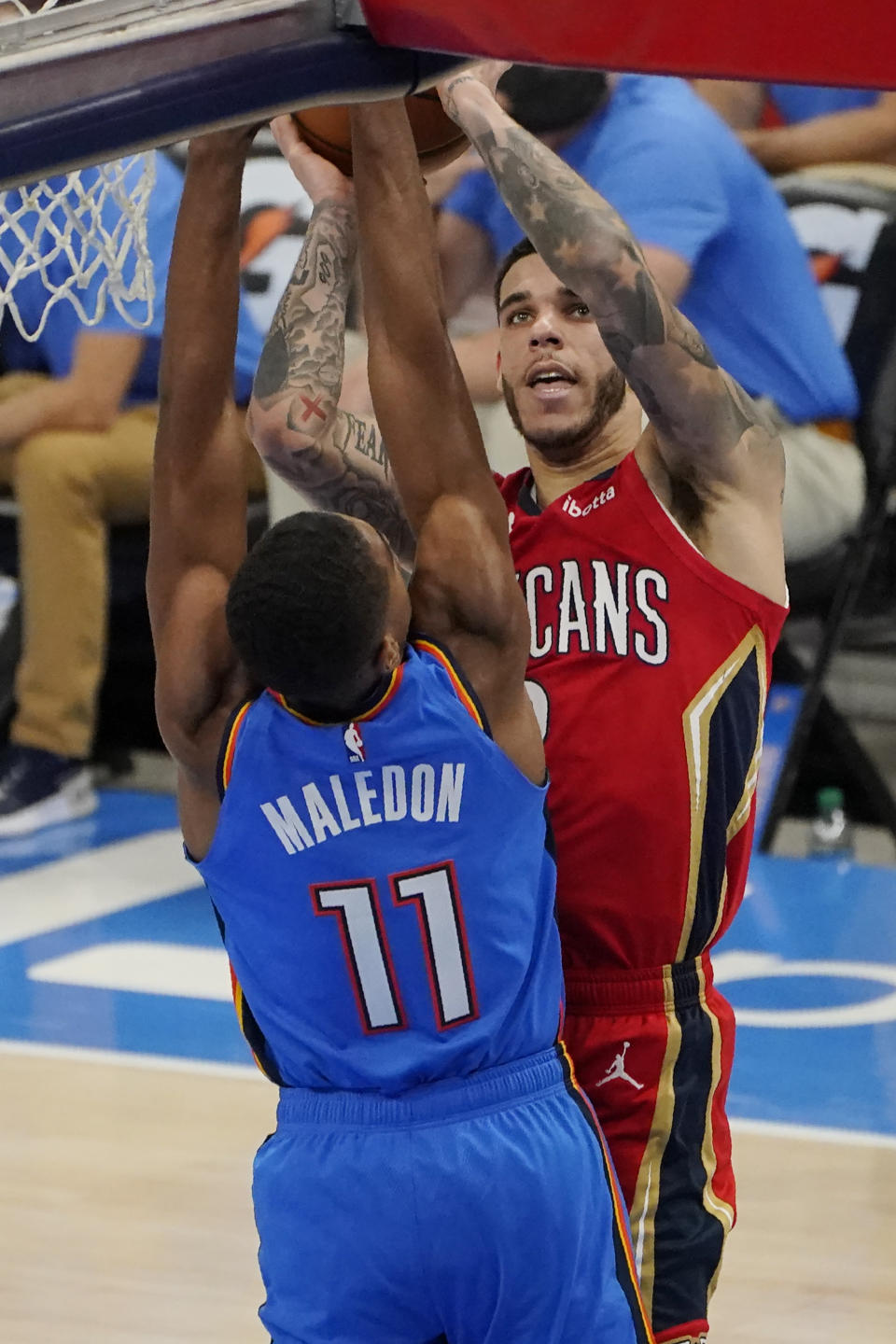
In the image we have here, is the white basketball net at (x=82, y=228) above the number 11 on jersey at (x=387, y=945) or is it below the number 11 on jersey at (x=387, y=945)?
above

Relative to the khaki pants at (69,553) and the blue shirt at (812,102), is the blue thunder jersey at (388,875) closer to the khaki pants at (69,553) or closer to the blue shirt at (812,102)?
Result: the khaki pants at (69,553)

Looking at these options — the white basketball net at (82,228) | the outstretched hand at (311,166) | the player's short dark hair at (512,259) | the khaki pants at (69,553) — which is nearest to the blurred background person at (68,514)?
the khaki pants at (69,553)

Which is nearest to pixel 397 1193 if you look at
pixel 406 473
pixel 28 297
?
pixel 406 473

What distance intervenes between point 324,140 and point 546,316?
439mm

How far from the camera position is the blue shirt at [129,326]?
6.27 meters

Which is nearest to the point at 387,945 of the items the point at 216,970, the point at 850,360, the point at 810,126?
the point at 216,970

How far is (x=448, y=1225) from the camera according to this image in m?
2.61

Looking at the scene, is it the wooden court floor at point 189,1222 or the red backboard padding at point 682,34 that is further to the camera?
the wooden court floor at point 189,1222

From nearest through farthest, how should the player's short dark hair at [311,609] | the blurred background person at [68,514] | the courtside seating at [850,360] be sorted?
the player's short dark hair at [311,609] < the courtside seating at [850,360] < the blurred background person at [68,514]

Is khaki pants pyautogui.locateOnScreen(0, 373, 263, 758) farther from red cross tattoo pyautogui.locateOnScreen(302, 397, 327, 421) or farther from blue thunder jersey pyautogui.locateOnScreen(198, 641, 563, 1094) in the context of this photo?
blue thunder jersey pyautogui.locateOnScreen(198, 641, 563, 1094)

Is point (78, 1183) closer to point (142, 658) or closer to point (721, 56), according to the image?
point (721, 56)

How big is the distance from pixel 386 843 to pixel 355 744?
0.44ft

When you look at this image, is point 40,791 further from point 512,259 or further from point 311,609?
point 311,609

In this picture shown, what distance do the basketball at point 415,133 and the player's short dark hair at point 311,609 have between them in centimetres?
84
